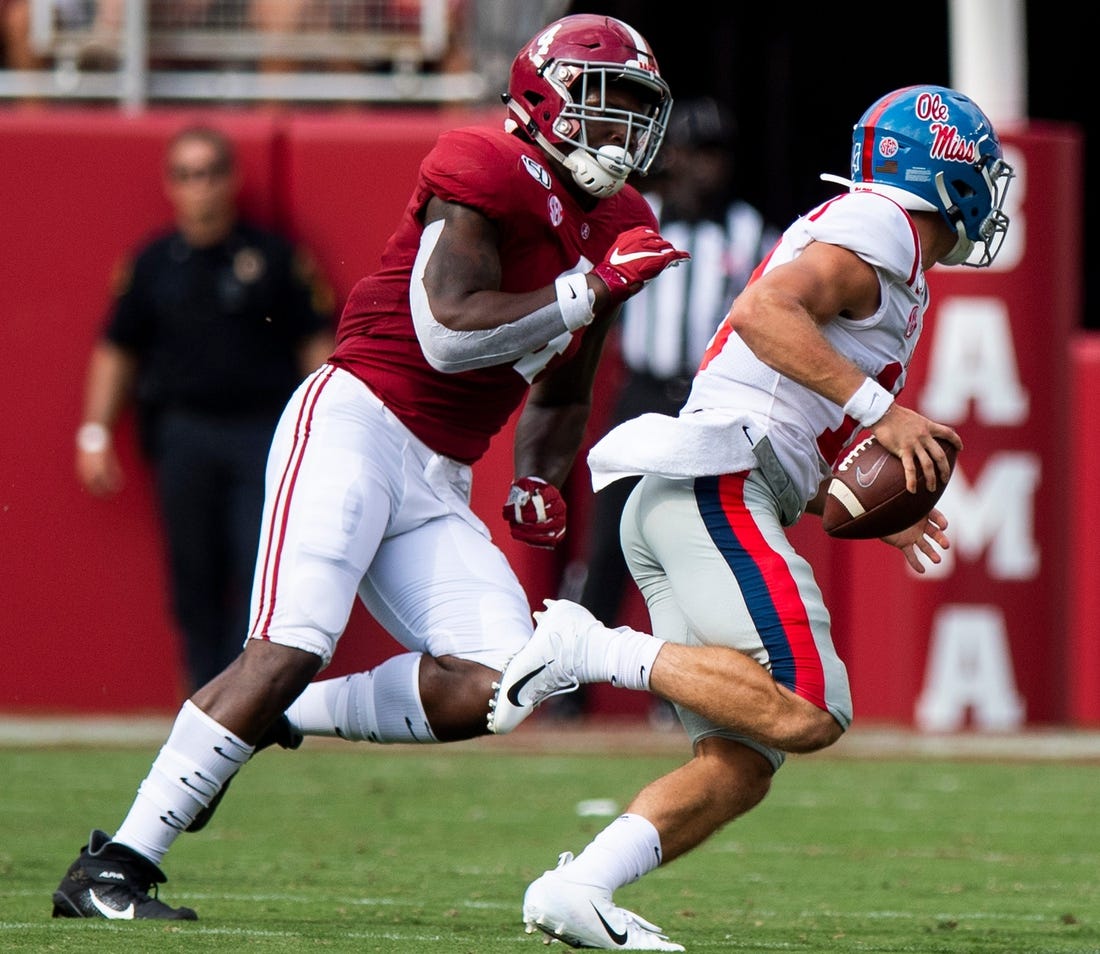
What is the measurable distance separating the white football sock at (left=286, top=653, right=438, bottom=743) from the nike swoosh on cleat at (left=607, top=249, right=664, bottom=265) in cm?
99

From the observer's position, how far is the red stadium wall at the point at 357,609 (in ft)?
28.9

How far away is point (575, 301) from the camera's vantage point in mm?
4629

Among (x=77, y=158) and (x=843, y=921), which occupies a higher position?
(x=77, y=158)

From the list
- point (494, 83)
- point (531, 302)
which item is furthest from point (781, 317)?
point (494, 83)

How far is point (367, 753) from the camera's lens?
8305 millimetres

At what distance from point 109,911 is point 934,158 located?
2.26 meters

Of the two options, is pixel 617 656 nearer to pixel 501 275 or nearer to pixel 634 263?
pixel 634 263

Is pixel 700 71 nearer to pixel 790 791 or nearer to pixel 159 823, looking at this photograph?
pixel 790 791

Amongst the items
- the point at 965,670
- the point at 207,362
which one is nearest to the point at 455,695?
the point at 207,362

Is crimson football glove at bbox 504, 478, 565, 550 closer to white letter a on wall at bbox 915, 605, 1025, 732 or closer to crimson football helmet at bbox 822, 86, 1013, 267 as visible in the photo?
crimson football helmet at bbox 822, 86, 1013, 267

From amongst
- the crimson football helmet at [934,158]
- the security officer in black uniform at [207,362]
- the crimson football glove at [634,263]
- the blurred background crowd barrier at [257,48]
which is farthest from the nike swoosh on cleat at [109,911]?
the blurred background crowd barrier at [257,48]

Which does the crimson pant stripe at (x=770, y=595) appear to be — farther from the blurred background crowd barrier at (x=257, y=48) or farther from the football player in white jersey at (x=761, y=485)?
the blurred background crowd barrier at (x=257, y=48)

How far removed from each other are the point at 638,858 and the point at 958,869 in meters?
1.78

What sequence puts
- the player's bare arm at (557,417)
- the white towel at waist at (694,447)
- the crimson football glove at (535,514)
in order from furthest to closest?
the player's bare arm at (557,417) < the crimson football glove at (535,514) < the white towel at waist at (694,447)
